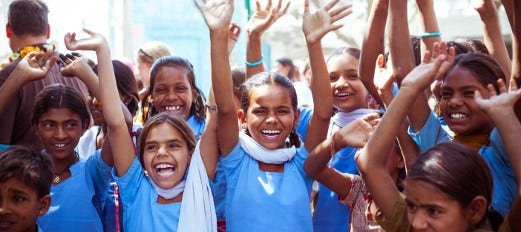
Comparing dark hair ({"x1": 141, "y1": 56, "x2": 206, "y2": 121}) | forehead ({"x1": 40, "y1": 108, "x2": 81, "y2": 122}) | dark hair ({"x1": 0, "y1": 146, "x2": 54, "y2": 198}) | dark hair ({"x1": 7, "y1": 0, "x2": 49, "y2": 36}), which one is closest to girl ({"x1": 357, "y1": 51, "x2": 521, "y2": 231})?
dark hair ({"x1": 0, "y1": 146, "x2": 54, "y2": 198})

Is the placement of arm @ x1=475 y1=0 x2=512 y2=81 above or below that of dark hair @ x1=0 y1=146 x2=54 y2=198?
above

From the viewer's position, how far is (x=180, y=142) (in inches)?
166

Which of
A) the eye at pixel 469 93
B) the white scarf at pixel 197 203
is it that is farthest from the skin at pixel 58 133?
the eye at pixel 469 93

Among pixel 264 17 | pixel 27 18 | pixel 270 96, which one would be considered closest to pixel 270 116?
pixel 270 96

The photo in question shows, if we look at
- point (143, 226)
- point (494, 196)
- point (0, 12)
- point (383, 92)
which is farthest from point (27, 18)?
point (0, 12)

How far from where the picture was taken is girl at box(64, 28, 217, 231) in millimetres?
3982

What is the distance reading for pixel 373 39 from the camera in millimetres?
4234

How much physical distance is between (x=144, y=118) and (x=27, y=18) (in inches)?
39.2

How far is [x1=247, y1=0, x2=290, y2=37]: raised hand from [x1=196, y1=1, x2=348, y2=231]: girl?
0.33 m

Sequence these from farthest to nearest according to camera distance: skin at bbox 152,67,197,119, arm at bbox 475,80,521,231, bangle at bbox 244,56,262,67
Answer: skin at bbox 152,67,197,119 → bangle at bbox 244,56,262,67 → arm at bbox 475,80,521,231

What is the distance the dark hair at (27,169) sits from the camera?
397 cm

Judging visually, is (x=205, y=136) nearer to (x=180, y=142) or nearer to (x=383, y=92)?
(x=180, y=142)

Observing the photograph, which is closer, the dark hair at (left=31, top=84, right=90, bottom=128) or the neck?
the dark hair at (left=31, top=84, right=90, bottom=128)

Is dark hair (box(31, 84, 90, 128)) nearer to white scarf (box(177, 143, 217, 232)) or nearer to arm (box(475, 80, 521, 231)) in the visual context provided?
white scarf (box(177, 143, 217, 232))
